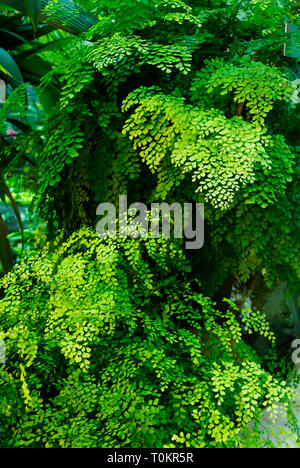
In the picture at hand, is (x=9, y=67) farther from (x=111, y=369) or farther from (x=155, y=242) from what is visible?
(x=111, y=369)

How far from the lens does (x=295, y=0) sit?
6.52 ft

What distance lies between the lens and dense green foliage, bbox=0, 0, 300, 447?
149cm

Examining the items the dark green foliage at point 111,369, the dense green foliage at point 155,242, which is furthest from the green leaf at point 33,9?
the dark green foliage at point 111,369

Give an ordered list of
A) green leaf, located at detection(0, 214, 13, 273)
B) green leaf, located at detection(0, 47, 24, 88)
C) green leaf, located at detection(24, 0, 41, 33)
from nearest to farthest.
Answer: green leaf, located at detection(24, 0, 41, 33), green leaf, located at detection(0, 47, 24, 88), green leaf, located at detection(0, 214, 13, 273)

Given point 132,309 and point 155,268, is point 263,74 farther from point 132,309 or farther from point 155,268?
point 132,309

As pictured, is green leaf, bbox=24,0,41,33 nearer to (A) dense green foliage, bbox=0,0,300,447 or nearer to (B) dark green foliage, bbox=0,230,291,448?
(A) dense green foliage, bbox=0,0,300,447

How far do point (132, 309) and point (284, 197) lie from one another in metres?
0.89

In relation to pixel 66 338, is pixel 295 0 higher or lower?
higher

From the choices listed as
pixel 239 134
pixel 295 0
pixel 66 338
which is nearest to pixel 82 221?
pixel 66 338

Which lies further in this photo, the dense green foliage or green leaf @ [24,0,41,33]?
green leaf @ [24,0,41,33]

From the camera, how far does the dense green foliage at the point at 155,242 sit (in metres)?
1.49

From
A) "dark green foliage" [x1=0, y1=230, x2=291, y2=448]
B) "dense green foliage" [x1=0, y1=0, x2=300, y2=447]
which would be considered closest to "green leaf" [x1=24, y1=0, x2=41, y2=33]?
"dense green foliage" [x1=0, y1=0, x2=300, y2=447]

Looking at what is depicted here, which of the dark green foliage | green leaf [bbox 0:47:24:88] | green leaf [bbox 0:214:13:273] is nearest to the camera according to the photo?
the dark green foliage
